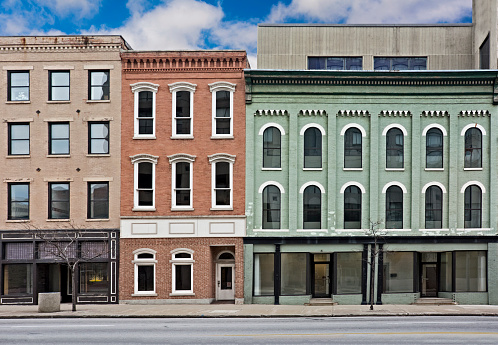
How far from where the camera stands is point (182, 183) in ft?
88.3

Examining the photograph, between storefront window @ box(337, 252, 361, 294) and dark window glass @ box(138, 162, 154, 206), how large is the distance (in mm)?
10118

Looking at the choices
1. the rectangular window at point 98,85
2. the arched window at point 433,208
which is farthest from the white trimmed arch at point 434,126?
the rectangular window at point 98,85

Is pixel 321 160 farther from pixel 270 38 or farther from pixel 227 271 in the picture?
pixel 270 38

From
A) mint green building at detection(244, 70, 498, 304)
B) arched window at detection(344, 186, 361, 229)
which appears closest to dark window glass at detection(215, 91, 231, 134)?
mint green building at detection(244, 70, 498, 304)

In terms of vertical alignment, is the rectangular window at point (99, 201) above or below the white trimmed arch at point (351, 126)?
below

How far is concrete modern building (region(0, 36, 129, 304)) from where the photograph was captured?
26.8 m

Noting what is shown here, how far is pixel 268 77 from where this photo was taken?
87.6 feet

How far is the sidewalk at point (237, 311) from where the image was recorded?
22531 mm

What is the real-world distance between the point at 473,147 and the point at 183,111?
1504cm

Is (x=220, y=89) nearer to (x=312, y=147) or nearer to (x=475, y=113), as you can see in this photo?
(x=312, y=147)

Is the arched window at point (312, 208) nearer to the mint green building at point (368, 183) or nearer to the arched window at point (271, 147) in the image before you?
the mint green building at point (368, 183)

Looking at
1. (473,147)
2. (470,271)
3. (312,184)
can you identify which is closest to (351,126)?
(312,184)

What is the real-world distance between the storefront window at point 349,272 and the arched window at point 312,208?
6.68 ft

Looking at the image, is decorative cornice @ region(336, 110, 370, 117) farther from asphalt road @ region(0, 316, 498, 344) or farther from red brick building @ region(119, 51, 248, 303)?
asphalt road @ region(0, 316, 498, 344)
